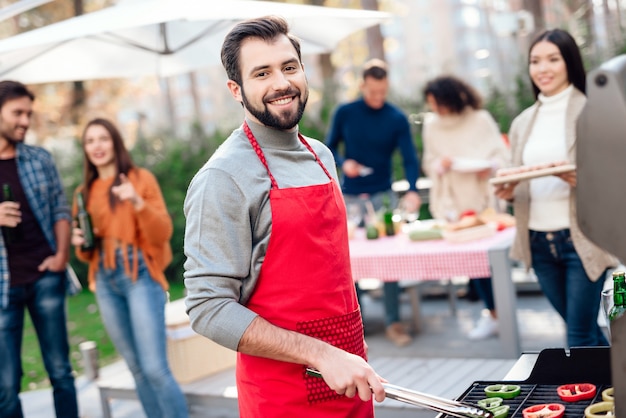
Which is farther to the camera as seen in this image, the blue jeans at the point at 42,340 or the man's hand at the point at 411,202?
the man's hand at the point at 411,202

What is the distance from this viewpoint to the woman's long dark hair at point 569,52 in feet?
11.3

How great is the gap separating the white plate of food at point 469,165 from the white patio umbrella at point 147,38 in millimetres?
1122

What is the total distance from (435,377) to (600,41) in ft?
18.9

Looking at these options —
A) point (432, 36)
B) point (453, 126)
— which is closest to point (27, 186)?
point (453, 126)

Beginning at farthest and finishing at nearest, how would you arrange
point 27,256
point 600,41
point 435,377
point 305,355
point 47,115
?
point 47,115 → point 600,41 → point 435,377 → point 27,256 → point 305,355

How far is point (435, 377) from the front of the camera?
438 cm

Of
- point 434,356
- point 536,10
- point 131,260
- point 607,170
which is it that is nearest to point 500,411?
point 607,170

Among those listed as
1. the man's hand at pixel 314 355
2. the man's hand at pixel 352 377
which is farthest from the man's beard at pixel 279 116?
the man's hand at pixel 352 377

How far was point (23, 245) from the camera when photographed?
4.00 metres

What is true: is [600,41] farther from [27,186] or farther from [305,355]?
[305,355]

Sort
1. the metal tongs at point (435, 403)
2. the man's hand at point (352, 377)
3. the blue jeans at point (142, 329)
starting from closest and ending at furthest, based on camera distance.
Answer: the metal tongs at point (435, 403), the man's hand at point (352, 377), the blue jeans at point (142, 329)

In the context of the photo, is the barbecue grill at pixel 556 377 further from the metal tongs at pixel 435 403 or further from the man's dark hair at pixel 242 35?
the man's dark hair at pixel 242 35

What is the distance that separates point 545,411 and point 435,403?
0.32 metres

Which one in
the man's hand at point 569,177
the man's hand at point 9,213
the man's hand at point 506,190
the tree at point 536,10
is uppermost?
the tree at point 536,10
